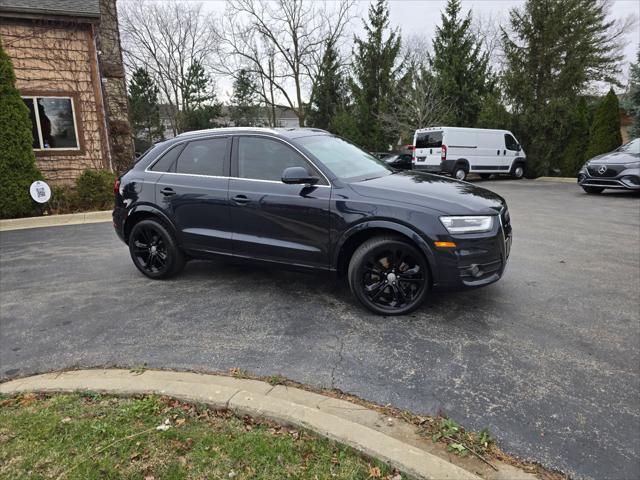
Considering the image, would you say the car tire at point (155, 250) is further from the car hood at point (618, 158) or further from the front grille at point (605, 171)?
the car hood at point (618, 158)

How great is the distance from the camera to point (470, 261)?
11.7 feet

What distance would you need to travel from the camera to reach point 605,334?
3520 mm

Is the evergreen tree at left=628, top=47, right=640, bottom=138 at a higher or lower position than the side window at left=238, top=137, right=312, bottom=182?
higher

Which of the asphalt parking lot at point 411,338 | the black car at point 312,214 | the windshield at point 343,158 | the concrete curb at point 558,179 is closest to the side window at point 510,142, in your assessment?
the concrete curb at point 558,179

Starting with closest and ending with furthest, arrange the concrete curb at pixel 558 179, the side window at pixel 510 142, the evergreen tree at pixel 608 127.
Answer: the evergreen tree at pixel 608 127, the concrete curb at pixel 558 179, the side window at pixel 510 142

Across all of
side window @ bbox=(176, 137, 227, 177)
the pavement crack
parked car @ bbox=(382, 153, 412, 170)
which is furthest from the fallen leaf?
parked car @ bbox=(382, 153, 412, 170)

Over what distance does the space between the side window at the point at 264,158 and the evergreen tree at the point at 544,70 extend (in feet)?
58.2

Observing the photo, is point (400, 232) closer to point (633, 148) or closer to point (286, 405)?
point (286, 405)

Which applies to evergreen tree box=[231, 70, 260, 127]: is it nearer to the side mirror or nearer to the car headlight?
the side mirror

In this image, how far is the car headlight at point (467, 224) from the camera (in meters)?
3.54

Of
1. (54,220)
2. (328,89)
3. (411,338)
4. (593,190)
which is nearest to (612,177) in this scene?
(593,190)

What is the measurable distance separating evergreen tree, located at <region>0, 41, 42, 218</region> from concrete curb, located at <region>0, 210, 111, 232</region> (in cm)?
40

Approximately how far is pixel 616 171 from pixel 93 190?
1316 centimetres

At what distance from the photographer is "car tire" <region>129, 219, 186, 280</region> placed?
16.0 feet
